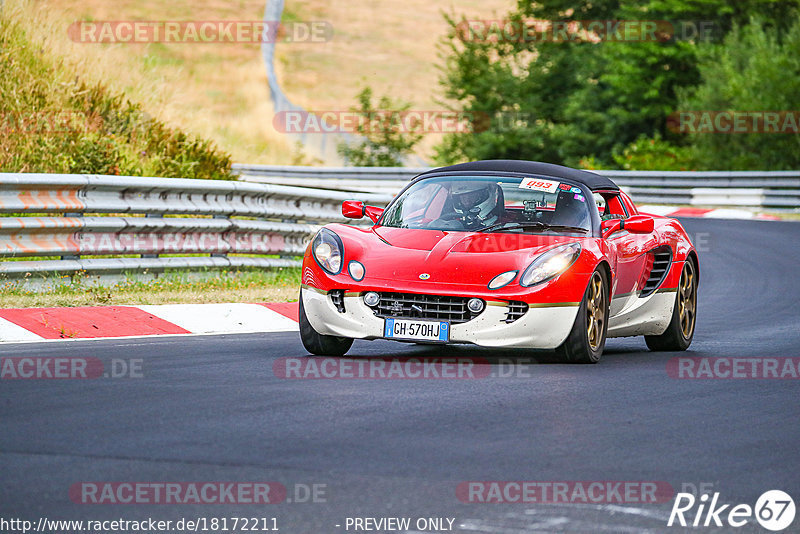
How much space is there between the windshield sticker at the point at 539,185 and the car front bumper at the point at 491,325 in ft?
4.25

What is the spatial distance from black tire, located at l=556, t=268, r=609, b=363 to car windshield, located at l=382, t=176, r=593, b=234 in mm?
536

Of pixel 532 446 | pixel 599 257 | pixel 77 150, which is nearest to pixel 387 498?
pixel 532 446

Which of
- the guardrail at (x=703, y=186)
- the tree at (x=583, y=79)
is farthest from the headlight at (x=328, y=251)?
the tree at (x=583, y=79)

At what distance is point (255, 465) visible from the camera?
18.2 feet

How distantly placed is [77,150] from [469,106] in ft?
107

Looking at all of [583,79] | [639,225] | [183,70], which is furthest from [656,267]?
[183,70]

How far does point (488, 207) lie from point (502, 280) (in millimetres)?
1188

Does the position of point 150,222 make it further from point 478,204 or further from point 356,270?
point 356,270

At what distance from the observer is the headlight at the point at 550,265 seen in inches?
343

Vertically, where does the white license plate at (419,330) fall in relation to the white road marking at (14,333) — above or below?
above

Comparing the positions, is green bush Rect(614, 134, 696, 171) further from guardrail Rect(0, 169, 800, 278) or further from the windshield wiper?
the windshield wiper

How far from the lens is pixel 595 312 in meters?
9.16

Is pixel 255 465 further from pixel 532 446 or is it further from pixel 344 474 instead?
pixel 532 446

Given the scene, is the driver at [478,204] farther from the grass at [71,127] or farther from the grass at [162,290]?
the grass at [71,127]
